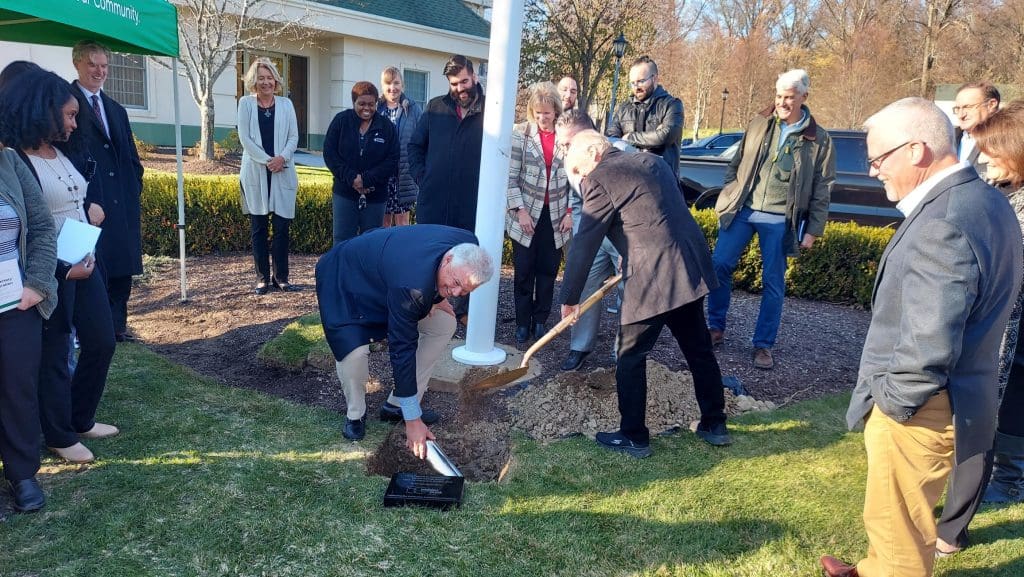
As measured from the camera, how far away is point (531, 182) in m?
4.86

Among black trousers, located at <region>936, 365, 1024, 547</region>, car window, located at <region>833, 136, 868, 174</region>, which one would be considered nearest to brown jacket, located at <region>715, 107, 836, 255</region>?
black trousers, located at <region>936, 365, 1024, 547</region>

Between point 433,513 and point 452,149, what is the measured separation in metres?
2.96

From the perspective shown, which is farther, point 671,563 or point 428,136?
point 428,136

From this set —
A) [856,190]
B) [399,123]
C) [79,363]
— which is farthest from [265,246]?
[856,190]

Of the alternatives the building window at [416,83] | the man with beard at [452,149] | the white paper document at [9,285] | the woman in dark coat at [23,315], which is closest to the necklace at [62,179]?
the woman in dark coat at [23,315]

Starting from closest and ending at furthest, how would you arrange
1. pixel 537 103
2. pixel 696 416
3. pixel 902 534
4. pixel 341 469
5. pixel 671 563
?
pixel 902 534, pixel 671 563, pixel 341 469, pixel 696 416, pixel 537 103

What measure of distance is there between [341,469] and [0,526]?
1347 mm

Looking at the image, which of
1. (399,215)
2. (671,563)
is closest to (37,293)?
(671,563)

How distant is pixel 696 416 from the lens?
13.3ft

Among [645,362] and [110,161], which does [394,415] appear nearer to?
[645,362]

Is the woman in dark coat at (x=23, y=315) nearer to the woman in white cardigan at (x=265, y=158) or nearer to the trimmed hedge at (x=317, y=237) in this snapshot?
the woman in white cardigan at (x=265, y=158)

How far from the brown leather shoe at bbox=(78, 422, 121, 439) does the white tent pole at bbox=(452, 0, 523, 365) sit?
2014 mm

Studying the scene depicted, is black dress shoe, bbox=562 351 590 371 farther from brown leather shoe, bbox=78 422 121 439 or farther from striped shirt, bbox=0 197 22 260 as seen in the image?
striped shirt, bbox=0 197 22 260

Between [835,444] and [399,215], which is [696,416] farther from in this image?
[399,215]
